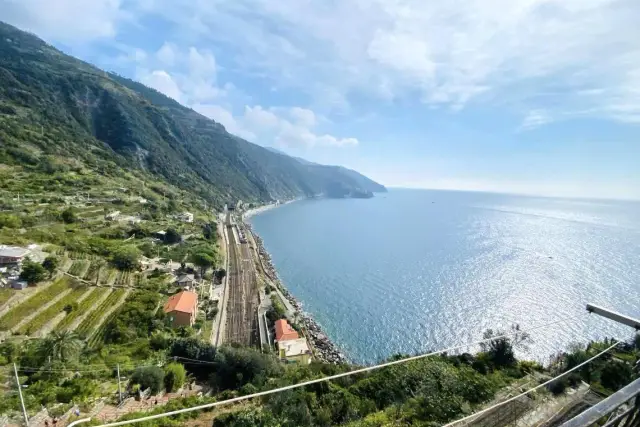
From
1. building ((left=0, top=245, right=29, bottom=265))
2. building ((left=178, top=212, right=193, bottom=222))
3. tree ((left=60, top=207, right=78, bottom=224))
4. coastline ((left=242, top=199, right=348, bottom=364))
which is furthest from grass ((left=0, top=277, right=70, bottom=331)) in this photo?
building ((left=178, top=212, right=193, bottom=222))

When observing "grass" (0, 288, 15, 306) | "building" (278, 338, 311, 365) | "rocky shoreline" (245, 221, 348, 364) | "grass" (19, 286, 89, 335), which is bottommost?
"rocky shoreline" (245, 221, 348, 364)

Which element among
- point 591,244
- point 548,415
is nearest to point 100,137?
point 548,415

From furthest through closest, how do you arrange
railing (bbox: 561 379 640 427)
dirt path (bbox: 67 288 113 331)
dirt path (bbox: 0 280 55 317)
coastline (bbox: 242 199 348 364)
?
coastline (bbox: 242 199 348 364), dirt path (bbox: 67 288 113 331), dirt path (bbox: 0 280 55 317), railing (bbox: 561 379 640 427)

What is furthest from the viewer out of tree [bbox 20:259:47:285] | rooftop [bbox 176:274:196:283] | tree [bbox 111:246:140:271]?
rooftop [bbox 176:274:196:283]

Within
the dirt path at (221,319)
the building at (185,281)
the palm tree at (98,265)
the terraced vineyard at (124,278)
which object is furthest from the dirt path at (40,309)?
the dirt path at (221,319)

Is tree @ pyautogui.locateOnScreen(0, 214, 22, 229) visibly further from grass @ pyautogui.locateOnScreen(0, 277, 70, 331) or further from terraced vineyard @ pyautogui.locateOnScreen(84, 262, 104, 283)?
grass @ pyautogui.locateOnScreen(0, 277, 70, 331)

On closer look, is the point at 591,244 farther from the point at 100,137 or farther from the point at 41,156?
the point at 100,137

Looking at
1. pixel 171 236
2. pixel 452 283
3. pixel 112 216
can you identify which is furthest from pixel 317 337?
pixel 112 216
